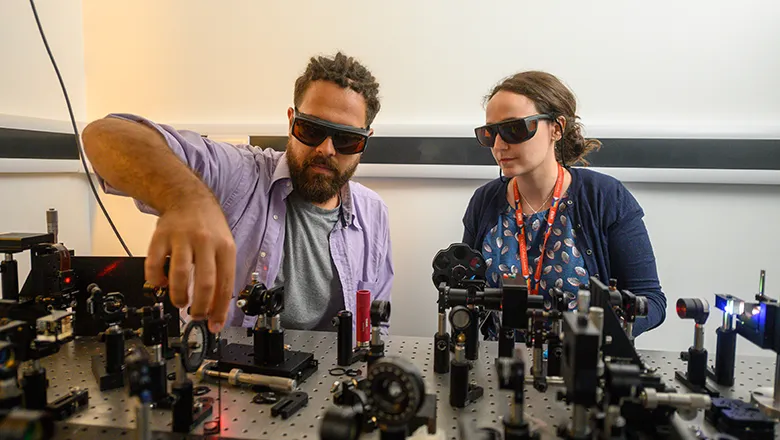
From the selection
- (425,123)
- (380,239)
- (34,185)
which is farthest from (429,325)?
(34,185)

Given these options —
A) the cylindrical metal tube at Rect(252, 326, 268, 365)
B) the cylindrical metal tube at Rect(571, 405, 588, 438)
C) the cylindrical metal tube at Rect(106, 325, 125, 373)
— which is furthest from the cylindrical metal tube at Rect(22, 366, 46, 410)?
the cylindrical metal tube at Rect(571, 405, 588, 438)

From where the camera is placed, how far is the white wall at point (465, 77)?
2033 millimetres

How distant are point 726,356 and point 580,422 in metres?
0.52

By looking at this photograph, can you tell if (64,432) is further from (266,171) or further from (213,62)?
(213,62)

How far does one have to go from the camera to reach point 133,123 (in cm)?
122

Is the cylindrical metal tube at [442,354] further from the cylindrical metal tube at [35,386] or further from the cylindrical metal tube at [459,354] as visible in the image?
the cylindrical metal tube at [35,386]

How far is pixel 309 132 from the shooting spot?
1483 mm

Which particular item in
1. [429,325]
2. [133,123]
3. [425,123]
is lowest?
[429,325]

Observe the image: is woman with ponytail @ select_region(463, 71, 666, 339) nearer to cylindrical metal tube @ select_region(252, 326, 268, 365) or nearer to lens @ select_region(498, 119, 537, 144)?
lens @ select_region(498, 119, 537, 144)

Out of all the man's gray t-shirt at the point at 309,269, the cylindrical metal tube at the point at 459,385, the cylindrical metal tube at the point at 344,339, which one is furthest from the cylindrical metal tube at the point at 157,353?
the man's gray t-shirt at the point at 309,269

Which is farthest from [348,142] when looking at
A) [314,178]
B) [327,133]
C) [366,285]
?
[366,285]

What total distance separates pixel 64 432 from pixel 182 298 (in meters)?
0.29

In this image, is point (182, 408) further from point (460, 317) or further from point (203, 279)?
point (460, 317)

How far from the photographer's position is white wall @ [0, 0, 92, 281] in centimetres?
191
